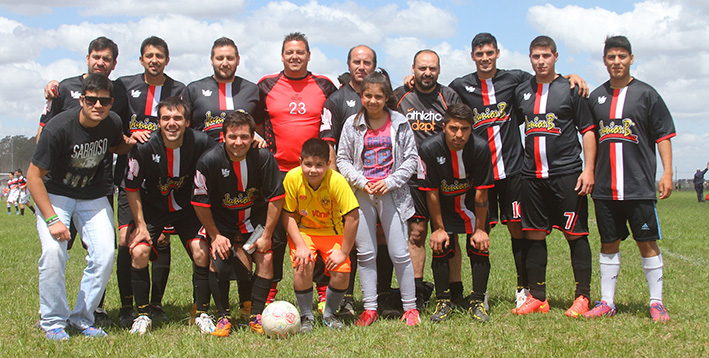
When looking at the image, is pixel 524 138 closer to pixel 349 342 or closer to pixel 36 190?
pixel 349 342

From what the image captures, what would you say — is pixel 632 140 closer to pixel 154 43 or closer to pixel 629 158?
pixel 629 158

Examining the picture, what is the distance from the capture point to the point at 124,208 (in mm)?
5215

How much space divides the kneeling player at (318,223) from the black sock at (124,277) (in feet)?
4.80

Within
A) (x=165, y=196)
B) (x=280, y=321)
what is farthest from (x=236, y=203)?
(x=280, y=321)

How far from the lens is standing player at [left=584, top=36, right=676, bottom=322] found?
504 centimetres

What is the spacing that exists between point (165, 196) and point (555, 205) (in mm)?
3443

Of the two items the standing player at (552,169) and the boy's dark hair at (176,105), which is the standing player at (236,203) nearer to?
the boy's dark hair at (176,105)

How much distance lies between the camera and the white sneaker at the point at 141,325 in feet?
15.7

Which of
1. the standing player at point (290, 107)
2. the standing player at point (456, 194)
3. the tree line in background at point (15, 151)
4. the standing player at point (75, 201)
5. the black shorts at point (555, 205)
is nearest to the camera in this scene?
the standing player at point (75, 201)

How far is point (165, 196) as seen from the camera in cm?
511

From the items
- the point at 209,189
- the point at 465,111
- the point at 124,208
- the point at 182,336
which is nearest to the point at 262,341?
the point at 182,336

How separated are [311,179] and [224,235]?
34.6 inches

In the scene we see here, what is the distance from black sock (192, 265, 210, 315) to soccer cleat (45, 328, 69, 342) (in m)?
1.01

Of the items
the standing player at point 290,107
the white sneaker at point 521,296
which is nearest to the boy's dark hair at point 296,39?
the standing player at point 290,107
